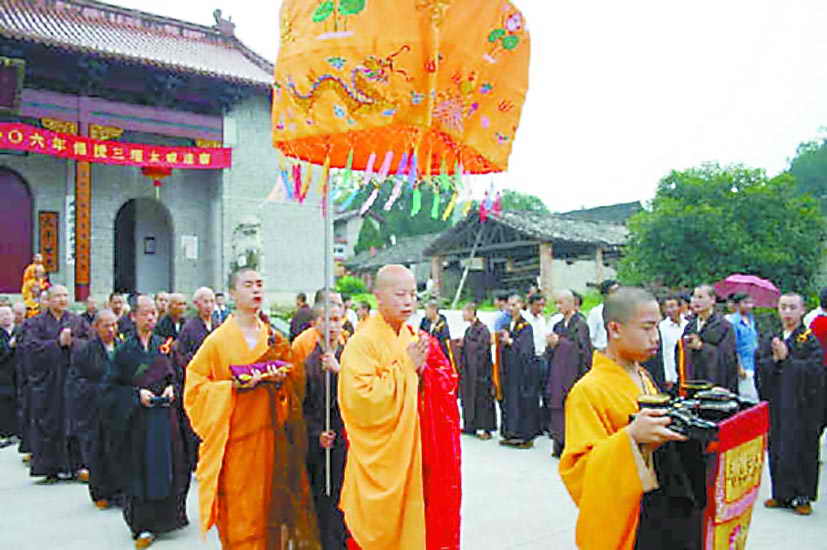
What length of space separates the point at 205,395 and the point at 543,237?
18.1 m

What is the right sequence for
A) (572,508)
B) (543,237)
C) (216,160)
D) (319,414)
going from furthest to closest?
1. (543,237)
2. (216,160)
3. (572,508)
4. (319,414)

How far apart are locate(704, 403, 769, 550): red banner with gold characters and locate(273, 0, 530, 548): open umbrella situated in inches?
76.1

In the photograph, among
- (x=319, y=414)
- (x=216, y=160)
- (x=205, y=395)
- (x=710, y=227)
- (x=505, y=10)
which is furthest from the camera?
(x=216, y=160)

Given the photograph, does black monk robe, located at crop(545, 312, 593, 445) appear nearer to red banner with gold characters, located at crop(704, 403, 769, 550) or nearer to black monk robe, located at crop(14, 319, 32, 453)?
red banner with gold characters, located at crop(704, 403, 769, 550)

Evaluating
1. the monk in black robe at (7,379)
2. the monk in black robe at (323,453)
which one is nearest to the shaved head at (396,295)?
the monk in black robe at (323,453)

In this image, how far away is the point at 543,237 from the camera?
21.1 metres

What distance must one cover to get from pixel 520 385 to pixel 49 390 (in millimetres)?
4780

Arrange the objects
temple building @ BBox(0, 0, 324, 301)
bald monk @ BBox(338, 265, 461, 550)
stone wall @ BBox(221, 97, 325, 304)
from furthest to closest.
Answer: stone wall @ BBox(221, 97, 325, 304), temple building @ BBox(0, 0, 324, 301), bald monk @ BBox(338, 265, 461, 550)

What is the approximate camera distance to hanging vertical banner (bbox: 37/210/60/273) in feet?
51.3

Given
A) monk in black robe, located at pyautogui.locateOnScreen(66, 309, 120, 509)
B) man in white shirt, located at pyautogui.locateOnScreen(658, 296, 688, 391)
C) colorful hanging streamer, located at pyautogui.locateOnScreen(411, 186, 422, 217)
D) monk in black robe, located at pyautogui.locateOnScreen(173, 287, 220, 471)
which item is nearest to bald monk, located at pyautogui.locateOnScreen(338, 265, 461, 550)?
colorful hanging streamer, located at pyautogui.locateOnScreen(411, 186, 422, 217)

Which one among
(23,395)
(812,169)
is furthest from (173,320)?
(812,169)

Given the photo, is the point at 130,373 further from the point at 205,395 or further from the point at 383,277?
the point at 383,277

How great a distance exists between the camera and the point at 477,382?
829 centimetres

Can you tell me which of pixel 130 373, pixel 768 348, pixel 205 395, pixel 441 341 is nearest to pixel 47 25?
pixel 441 341
